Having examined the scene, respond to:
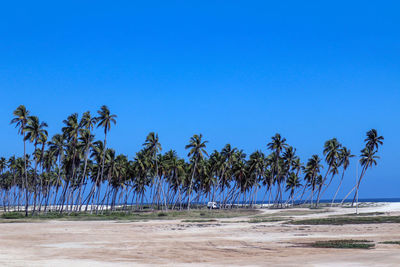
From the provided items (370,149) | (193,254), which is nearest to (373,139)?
(370,149)

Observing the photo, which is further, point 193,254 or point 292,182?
point 292,182

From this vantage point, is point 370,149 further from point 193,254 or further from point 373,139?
point 193,254

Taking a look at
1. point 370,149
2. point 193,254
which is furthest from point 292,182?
point 193,254

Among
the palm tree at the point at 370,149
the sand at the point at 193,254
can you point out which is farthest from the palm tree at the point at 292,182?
the sand at the point at 193,254

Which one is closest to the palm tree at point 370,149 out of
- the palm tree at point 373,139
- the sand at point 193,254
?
the palm tree at point 373,139

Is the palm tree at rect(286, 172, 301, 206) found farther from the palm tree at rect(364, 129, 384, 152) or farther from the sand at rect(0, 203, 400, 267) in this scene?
the sand at rect(0, 203, 400, 267)

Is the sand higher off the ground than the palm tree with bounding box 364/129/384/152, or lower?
lower

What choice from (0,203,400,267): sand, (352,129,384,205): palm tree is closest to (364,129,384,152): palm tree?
(352,129,384,205): palm tree

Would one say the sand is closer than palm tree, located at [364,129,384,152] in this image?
Yes

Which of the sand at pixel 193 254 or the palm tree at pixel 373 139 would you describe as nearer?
the sand at pixel 193 254

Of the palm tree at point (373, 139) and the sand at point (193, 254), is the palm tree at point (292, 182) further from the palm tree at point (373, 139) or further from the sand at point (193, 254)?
the sand at point (193, 254)

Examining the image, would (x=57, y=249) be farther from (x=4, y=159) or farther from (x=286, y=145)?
(x=4, y=159)

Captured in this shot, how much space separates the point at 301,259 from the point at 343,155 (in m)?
94.6

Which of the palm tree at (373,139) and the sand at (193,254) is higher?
the palm tree at (373,139)
